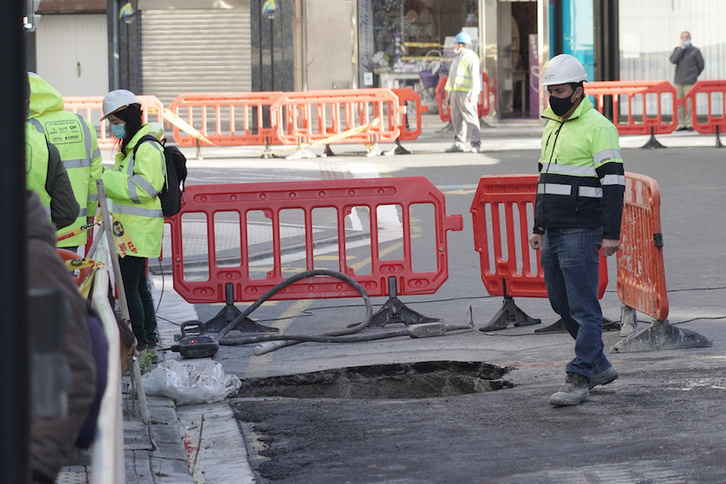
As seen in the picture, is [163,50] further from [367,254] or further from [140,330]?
[140,330]

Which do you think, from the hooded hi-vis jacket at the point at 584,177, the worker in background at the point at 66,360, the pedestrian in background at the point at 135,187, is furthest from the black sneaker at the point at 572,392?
the worker in background at the point at 66,360

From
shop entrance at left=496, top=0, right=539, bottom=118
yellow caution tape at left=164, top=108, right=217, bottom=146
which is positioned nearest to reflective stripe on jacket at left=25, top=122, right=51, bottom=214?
A: yellow caution tape at left=164, top=108, right=217, bottom=146

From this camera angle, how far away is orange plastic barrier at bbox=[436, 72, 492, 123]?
25.2m

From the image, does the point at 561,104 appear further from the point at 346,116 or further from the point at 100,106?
the point at 100,106

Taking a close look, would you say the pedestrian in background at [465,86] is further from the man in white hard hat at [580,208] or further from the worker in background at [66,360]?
the worker in background at [66,360]

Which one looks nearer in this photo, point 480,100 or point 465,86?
point 465,86

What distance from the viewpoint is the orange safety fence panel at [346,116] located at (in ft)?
70.3

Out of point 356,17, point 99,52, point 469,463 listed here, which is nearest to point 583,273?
point 469,463

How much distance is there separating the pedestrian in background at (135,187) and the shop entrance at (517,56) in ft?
72.4

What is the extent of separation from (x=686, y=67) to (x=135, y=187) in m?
20.3

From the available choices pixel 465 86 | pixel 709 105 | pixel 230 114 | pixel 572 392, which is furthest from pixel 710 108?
pixel 572 392

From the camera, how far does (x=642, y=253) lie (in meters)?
7.51

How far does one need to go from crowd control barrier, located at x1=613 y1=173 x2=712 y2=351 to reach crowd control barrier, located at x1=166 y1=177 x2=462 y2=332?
1555mm

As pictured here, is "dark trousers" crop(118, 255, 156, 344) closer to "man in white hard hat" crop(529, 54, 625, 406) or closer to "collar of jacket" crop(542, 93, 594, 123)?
"man in white hard hat" crop(529, 54, 625, 406)
